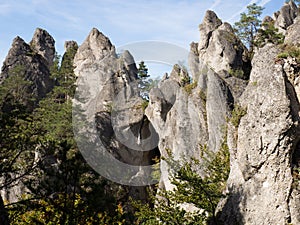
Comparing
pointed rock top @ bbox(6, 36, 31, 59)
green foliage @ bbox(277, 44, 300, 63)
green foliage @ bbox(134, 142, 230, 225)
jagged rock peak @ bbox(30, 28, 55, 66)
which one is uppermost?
jagged rock peak @ bbox(30, 28, 55, 66)

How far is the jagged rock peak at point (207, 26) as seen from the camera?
1411 inches

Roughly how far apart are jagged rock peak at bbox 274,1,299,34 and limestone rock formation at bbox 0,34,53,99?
27.4m

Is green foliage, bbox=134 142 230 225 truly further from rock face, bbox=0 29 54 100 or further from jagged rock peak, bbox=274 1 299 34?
jagged rock peak, bbox=274 1 299 34

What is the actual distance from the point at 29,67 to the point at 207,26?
20.3m

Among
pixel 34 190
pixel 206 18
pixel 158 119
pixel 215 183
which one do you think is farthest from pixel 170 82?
pixel 34 190

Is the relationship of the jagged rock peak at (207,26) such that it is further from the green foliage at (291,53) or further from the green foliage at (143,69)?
the green foliage at (291,53)

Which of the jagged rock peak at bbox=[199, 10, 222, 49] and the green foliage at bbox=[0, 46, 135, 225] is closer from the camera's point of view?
the green foliage at bbox=[0, 46, 135, 225]

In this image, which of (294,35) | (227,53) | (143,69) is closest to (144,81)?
(143,69)

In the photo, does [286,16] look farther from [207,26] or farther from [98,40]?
[98,40]

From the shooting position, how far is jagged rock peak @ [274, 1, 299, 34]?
37906 mm

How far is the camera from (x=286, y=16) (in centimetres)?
3897

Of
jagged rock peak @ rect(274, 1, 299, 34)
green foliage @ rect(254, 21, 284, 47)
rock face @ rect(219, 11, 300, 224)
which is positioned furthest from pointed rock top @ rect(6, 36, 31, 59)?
rock face @ rect(219, 11, 300, 224)

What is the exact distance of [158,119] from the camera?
953 inches

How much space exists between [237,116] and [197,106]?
272 inches
